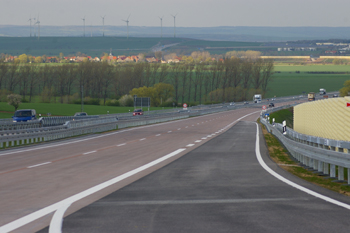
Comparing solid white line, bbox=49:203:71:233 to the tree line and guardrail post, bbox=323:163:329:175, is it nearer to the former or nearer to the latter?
guardrail post, bbox=323:163:329:175

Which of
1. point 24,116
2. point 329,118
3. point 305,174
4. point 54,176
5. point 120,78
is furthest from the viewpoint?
point 120,78

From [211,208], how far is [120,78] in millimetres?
159264

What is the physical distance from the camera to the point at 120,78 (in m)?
166

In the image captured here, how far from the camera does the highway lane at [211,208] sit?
728 centimetres

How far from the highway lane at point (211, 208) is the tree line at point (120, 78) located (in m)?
132

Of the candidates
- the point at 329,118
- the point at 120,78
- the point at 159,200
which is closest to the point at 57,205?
the point at 159,200

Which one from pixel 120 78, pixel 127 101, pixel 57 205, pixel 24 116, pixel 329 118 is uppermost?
pixel 120 78

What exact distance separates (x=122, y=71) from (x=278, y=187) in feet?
528

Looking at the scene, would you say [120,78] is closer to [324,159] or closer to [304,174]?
[304,174]

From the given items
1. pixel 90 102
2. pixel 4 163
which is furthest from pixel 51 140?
pixel 90 102

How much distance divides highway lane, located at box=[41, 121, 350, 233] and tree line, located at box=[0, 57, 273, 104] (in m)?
132

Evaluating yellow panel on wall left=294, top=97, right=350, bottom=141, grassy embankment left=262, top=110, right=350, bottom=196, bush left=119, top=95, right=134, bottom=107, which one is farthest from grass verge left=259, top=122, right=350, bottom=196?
bush left=119, top=95, right=134, bottom=107

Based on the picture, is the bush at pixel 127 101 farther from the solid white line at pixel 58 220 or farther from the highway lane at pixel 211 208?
the solid white line at pixel 58 220

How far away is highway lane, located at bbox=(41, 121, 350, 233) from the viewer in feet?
23.9
